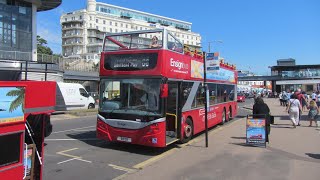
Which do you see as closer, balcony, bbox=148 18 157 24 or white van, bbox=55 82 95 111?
white van, bbox=55 82 95 111

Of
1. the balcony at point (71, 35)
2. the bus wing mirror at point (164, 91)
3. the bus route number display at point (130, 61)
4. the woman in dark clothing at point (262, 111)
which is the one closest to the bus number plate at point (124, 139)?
the bus wing mirror at point (164, 91)

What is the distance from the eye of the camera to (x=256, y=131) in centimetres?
1193

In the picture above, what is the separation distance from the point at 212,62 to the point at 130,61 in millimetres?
2984

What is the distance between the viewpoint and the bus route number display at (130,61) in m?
10.7

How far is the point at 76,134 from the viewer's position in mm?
14734

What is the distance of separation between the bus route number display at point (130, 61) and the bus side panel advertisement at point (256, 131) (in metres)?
4.01

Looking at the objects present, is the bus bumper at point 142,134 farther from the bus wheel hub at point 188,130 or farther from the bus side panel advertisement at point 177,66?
the bus wheel hub at point 188,130

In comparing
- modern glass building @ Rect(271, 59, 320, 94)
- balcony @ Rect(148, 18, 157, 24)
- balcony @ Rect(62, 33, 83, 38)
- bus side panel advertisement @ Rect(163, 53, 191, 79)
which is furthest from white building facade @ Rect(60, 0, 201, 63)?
bus side panel advertisement @ Rect(163, 53, 191, 79)

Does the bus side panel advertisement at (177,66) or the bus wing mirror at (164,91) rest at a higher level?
the bus side panel advertisement at (177,66)

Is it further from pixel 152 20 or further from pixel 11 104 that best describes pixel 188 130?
pixel 152 20

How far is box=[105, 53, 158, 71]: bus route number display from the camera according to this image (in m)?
10.7

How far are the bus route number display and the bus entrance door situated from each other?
1.12 m

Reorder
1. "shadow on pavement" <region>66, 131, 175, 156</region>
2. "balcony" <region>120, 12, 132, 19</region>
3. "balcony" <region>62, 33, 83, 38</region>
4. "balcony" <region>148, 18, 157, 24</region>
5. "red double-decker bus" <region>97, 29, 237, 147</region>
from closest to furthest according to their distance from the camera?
"red double-decker bus" <region>97, 29, 237, 147</region>, "shadow on pavement" <region>66, 131, 175, 156</region>, "balcony" <region>62, 33, 83, 38</region>, "balcony" <region>120, 12, 132, 19</region>, "balcony" <region>148, 18, 157, 24</region>

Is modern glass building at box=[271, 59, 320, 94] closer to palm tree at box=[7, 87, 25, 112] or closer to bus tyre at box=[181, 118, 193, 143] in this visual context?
bus tyre at box=[181, 118, 193, 143]
